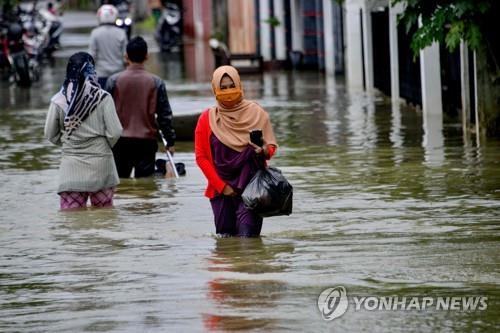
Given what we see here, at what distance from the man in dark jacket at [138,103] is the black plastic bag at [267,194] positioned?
4.57 m

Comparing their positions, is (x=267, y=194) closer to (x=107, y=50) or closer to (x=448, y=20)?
(x=448, y=20)

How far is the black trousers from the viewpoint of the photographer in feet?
52.1

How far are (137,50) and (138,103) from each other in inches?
19.5

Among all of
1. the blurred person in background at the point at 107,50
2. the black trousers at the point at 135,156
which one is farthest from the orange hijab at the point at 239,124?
the blurred person in background at the point at 107,50

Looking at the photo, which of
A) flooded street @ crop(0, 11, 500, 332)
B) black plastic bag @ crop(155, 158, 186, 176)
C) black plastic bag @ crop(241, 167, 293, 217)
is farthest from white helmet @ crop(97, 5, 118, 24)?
black plastic bag @ crop(241, 167, 293, 217)

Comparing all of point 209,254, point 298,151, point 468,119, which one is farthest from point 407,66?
point 209,254

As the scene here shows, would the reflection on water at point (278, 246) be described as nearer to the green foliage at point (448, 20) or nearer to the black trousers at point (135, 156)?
the black trousers at point (135, 156)

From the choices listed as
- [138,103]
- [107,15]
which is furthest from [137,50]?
[107,15]

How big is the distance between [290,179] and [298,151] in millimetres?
2699

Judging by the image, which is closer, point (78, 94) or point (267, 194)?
point (267, 194)

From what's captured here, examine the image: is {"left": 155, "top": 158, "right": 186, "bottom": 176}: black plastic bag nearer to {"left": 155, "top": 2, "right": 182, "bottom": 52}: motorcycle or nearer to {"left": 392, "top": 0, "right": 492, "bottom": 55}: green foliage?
{"left": 392, "top": 0, "right": 492, "bottom": 55}: green foliage

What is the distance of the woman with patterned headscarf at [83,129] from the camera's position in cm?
1300

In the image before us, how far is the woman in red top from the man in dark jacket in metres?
4.24

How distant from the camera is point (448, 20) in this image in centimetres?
1711
